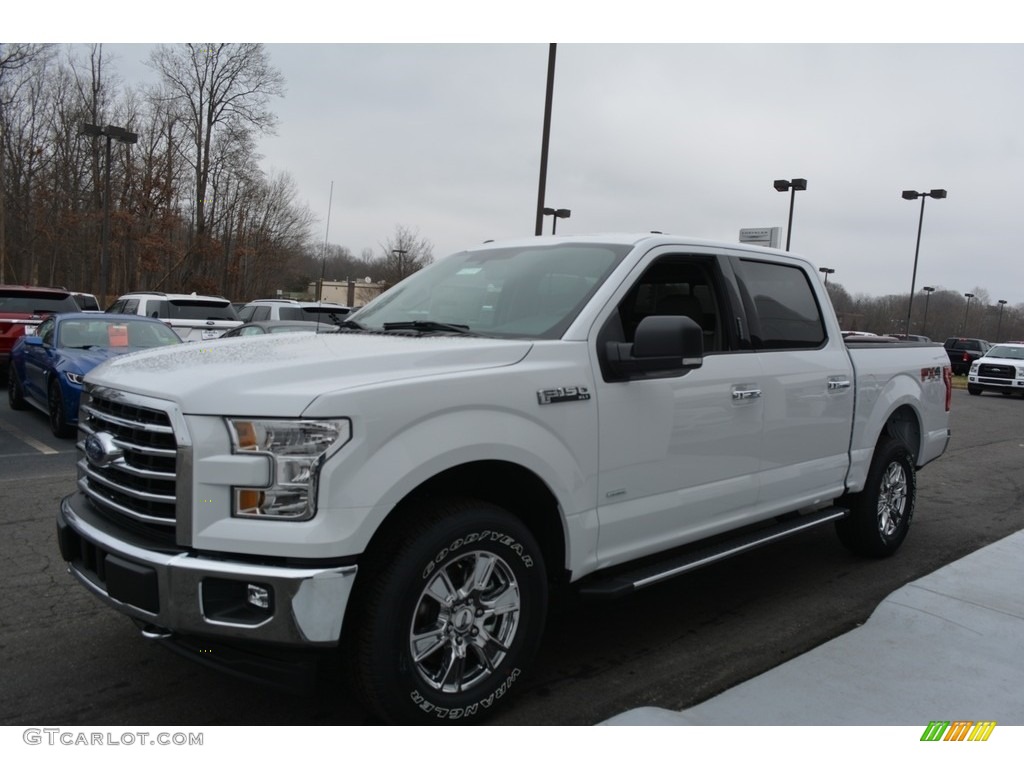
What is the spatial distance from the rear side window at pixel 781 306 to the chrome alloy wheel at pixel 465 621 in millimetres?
2186

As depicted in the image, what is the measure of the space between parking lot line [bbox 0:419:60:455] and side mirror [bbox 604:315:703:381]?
7561 millimetres

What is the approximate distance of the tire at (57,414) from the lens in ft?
31.3

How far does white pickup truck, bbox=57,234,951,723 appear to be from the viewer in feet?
8.80

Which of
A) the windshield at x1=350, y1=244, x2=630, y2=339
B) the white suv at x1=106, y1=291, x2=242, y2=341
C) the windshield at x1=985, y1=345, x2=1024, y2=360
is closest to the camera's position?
the windshield at x1=350, y1=244, x2=630, y2=339

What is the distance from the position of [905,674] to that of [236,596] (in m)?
3.01

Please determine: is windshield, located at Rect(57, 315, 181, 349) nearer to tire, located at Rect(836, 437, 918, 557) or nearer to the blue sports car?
the blue sports car

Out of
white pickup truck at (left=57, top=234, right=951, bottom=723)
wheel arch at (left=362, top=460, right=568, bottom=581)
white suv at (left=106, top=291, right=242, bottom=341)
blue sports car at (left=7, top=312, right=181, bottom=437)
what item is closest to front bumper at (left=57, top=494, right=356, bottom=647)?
white pickup truck at (left=57, top=234, right=951, bottom=723)

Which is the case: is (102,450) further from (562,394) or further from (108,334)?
(108,334)

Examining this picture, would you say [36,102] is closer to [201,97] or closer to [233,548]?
[201,97]

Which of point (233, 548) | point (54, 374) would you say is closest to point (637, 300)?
point (233, 548)

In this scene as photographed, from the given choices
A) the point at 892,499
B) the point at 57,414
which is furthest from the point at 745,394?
the point at 57,414

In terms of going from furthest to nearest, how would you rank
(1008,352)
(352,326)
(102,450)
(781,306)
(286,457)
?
(1008,352), (781,306), (352,326), (102,450), (286,457)

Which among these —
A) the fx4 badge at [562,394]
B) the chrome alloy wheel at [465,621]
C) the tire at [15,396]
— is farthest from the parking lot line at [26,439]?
the fx4 badge at [562,394]

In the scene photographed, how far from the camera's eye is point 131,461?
9.88 feet
